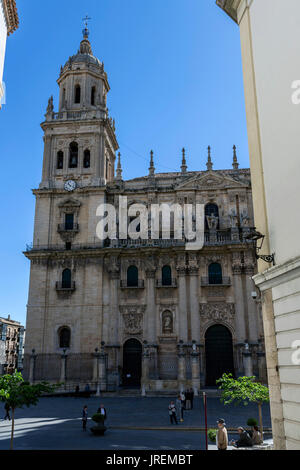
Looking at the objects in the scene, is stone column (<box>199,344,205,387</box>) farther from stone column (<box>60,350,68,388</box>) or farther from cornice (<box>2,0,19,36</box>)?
cornice (<box>2,0,19,36</box>)

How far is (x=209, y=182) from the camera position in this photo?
37.7m

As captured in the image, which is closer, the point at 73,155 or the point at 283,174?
the point at 283,174

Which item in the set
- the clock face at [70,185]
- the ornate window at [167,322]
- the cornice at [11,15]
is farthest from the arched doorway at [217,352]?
the cornice at [11,15]

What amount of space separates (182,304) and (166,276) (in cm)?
279

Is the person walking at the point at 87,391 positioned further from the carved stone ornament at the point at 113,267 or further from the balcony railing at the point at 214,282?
the balcony railing at the point at 214,282

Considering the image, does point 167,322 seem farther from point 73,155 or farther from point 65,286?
point 73,155

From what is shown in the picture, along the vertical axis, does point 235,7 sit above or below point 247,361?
above

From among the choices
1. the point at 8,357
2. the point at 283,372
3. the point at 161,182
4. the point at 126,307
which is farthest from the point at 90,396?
the point at 8,357

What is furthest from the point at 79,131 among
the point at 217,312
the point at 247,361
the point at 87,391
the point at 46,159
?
the point at 247,361

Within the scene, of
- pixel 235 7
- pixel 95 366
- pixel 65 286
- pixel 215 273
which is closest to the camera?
pixel 235 7

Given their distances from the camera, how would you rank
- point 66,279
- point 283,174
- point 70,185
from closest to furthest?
point 283,174
point 66,279
point 70,185

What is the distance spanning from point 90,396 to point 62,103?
89.2ft

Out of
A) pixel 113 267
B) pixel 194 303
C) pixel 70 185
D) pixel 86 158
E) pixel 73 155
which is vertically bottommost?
pixel 194 303

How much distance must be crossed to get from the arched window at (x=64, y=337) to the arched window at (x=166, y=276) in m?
8.75
